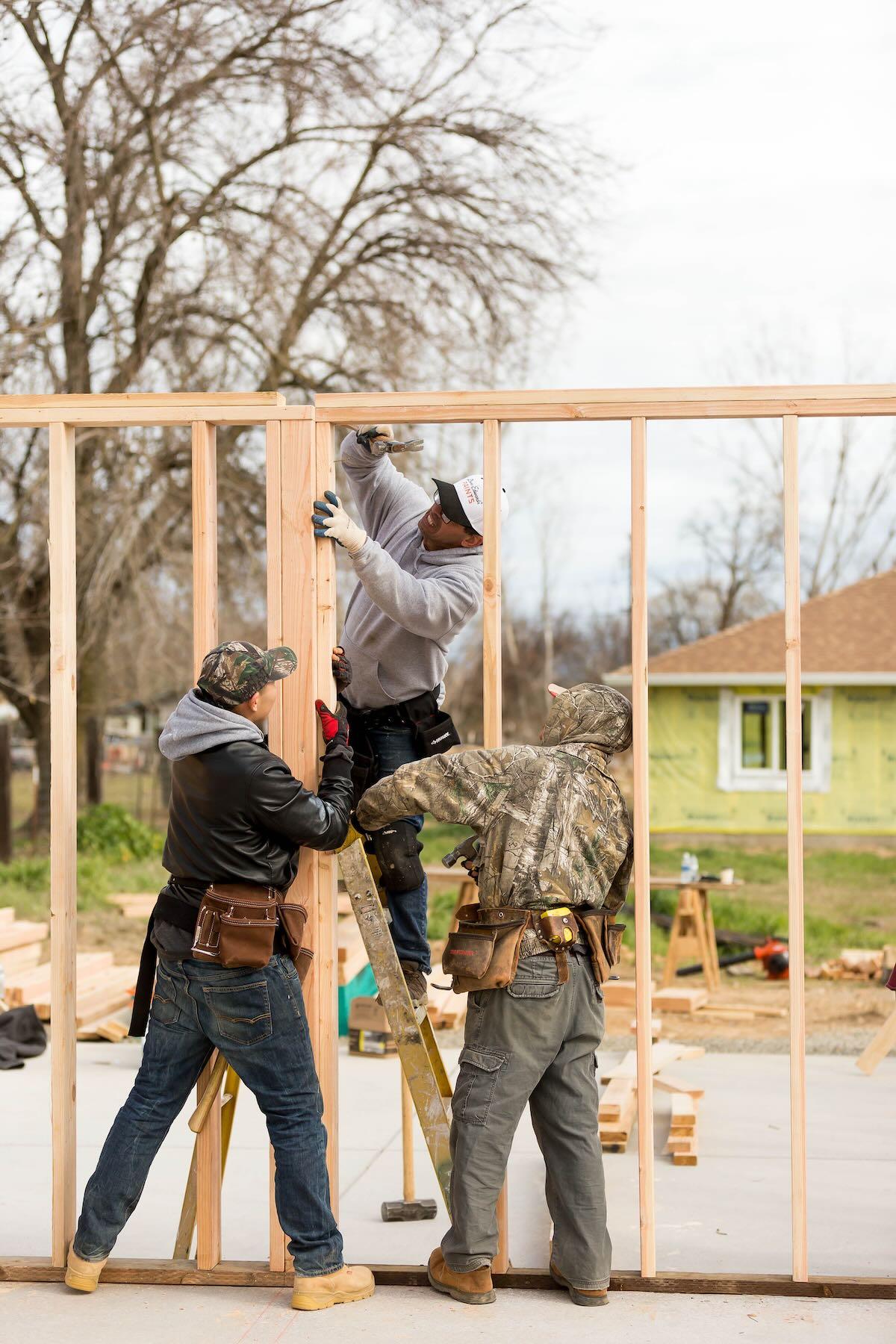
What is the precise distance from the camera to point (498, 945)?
3869 millimetres

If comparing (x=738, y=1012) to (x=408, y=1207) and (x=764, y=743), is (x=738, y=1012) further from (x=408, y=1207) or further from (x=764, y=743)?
(x=764, y=743)

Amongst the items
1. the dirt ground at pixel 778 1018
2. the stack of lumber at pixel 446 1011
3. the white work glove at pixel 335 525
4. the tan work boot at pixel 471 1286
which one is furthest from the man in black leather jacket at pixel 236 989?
the dirt ground at pixel 778 1018

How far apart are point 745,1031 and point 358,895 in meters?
6.52

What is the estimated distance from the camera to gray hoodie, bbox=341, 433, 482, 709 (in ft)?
13.7

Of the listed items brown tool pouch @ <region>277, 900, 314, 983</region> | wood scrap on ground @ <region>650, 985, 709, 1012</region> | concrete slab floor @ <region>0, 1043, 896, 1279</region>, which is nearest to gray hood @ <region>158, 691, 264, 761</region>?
brown tool pouch @ <region>277, 900, 314, 983</region>

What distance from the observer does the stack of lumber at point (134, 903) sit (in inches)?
520

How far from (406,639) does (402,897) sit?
89 centimetres

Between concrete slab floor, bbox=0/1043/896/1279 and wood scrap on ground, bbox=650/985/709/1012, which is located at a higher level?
concrete slab floor, bbox=0/1043/896/1279

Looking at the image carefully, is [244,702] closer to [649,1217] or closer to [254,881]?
[254,881]

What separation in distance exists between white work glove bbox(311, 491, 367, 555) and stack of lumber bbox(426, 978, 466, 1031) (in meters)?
5.37

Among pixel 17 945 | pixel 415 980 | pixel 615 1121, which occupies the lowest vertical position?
pixel 615 1121

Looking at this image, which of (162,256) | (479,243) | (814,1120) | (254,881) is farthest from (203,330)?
(254,881)

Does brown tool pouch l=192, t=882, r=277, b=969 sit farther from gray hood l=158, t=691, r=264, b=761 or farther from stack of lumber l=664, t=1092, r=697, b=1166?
stack of lumber l=664, t=1092, r=697, b=1166

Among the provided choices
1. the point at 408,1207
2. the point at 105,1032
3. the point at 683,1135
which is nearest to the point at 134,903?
the point at 105,1032
